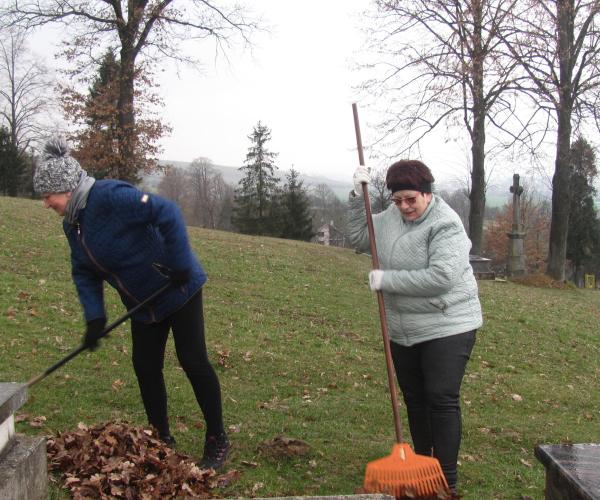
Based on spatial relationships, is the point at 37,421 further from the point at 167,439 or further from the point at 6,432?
the point at 6,432

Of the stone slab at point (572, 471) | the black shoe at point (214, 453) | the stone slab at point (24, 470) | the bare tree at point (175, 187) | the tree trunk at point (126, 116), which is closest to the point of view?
the stone slab at point (572, 471)

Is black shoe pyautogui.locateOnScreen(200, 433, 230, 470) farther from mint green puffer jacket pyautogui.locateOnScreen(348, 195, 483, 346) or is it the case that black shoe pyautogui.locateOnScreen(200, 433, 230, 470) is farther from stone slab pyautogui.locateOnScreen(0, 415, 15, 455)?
mint green puffer jacket pyautogui.locateOnScreen(348, 195, 483, 346)

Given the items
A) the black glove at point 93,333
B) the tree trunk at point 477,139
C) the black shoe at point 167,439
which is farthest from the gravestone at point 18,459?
the tree trunk at point 477,139


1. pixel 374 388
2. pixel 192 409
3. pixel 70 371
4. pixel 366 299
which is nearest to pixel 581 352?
pixel 366 299

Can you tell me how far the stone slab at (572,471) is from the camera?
2426 mm

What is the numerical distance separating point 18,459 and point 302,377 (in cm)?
366

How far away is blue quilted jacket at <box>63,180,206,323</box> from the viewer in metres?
3.14

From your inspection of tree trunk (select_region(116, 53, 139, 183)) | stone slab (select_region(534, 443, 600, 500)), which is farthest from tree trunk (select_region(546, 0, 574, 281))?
stone slab (select_region(534, 443, 600, 500))

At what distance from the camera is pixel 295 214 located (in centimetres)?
4219

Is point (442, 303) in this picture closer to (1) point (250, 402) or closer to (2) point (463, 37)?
(1) point (250, 402)

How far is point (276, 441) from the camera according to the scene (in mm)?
4117

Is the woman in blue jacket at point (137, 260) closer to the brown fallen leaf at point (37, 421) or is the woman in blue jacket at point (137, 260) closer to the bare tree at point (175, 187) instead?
the brown fallen leaf at point (37, 421)

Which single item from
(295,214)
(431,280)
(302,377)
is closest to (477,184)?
(302,377)

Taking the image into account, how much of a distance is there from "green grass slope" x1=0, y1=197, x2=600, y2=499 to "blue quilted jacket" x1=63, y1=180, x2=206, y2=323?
1.21 m
